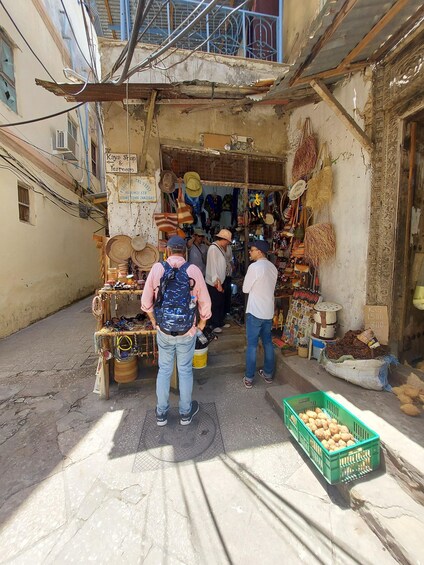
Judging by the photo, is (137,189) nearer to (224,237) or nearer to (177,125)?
(177,125)

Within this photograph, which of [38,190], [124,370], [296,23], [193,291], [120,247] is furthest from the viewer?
[38,190]

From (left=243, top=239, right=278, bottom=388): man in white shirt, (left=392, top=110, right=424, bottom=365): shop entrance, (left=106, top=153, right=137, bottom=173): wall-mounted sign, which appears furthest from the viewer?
(left=106, top=153, right=137, bottom=173): wall-mounted sign

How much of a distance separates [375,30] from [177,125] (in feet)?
9.52

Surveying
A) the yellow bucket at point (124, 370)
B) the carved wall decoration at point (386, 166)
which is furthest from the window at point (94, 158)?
the carved wall decoration at point (386, 166)

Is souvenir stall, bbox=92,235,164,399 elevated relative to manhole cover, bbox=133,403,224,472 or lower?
elevated

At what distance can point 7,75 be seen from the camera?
19.9ft

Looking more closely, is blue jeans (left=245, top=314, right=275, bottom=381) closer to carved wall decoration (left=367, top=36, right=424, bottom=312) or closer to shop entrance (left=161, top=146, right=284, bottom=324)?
carved wall decoration (left=367, top=36, right=424, bottom=312)

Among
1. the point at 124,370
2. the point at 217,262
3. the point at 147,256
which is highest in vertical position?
the point at 147,256

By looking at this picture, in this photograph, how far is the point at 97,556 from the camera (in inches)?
66.7

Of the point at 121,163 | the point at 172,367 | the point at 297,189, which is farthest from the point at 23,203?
the point at 297,189

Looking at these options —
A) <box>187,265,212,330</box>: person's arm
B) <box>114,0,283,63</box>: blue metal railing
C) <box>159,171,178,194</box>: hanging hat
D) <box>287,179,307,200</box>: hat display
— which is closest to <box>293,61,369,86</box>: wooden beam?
<box>287,179,307,200</box>: hat display

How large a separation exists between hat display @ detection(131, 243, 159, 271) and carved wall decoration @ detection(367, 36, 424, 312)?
306 cm

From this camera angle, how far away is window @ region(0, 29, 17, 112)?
5.88 metres

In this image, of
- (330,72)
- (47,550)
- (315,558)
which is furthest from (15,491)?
(330,72)
